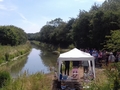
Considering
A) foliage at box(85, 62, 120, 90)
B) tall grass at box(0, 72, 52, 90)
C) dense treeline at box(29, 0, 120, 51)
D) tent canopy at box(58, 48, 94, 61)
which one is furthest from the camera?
dense treeline at box(29, 0, 120, 51)

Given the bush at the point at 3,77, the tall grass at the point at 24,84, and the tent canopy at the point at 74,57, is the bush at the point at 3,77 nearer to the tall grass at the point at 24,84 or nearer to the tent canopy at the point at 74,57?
the tall grass at the point at 24,84

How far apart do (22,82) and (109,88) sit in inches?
196

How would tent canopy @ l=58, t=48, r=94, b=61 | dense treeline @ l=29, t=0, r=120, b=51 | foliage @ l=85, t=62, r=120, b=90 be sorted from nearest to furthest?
foliage @ l=85, t=62, r=120, b=90 → tent canopy @ l=58, t=48, r=94, b=61 → dense treeline @ l=29, t=0, r=120, b=51

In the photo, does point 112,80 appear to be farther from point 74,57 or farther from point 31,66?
point 31,66

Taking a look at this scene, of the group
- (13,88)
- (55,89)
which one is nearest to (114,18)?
(55,89)

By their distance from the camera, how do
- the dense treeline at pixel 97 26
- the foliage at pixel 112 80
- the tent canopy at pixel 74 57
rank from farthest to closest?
the dense treeline at pixel 97 26 → the tent canopy at pixel 74 57 → the foliage at pixel 112 80

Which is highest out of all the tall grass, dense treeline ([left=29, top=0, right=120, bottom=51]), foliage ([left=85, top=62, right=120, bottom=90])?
dense treeline ([left=29, top=0, right=120, bottom=51])

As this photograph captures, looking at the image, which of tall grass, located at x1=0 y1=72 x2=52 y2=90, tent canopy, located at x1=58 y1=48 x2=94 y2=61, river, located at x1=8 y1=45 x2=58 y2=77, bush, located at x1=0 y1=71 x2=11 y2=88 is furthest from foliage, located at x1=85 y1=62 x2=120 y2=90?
bush, located at x1=0 y1=71 x2=11 y2=88

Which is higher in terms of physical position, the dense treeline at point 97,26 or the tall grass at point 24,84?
the dense treeline at point 97,26

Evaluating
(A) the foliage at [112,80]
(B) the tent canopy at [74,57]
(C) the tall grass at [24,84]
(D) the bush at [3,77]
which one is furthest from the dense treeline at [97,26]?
(A) the foliage at [112,80]

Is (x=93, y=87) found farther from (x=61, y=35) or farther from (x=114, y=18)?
(x=61, y=35)

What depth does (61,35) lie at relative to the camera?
67625mm

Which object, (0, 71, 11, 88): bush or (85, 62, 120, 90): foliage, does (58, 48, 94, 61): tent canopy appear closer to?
(0, 71, 11, 88): bush

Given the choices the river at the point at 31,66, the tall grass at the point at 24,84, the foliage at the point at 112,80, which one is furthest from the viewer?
the river at the point at 31,66
